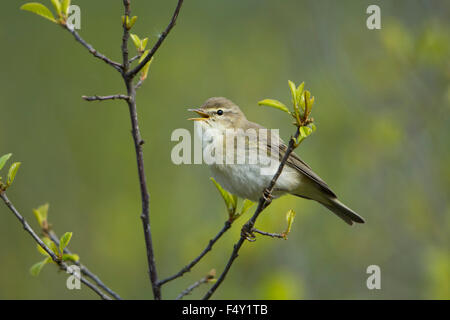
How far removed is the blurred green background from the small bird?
3.13 ft

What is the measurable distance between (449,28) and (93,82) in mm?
4500

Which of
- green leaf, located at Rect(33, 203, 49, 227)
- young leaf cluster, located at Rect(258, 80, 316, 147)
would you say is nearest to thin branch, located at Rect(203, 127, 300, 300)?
young leaf cluster, located at Rect(258, 80, 316, 147)

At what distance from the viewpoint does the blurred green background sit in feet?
17.8

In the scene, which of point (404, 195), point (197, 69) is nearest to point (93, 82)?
point (197, 69)

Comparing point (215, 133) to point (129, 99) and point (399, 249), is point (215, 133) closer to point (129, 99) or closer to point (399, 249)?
point (129, 99)

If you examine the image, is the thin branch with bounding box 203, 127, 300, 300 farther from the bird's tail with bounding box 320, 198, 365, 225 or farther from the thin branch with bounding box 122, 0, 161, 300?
the bird's tail with bounding box 320, 198, 365, 225

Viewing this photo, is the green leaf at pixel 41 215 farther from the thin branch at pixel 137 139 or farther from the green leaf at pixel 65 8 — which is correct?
the green leaf at pixel 65 8

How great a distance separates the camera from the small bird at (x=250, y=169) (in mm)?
4031

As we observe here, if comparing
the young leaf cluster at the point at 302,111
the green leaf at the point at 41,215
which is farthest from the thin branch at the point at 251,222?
the green leaf at the point at 41,215

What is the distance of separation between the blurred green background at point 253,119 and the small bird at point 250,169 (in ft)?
3.13

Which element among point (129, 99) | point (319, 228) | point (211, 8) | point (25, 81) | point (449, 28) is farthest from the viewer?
point (211, 8)

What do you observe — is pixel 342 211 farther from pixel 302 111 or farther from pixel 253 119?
pixel 253 119

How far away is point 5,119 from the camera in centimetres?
714

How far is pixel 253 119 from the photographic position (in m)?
6.85
